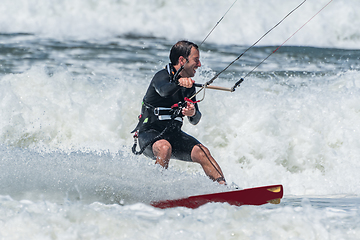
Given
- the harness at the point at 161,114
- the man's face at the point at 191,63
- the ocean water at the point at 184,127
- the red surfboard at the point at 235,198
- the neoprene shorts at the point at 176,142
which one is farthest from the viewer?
the neoprene shorts at the point at 176,142

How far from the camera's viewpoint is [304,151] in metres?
6.68

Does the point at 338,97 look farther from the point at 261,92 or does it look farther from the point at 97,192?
the point at 97,192

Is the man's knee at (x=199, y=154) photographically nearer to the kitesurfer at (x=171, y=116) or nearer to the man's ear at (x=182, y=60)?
the kitesurfer at (x=171, y=116)

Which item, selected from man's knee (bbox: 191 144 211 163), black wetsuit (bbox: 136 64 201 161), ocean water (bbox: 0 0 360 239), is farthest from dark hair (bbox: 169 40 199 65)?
ocean water (bbox: 0 0 360 239)

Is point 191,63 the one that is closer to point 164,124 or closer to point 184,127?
point 164,124

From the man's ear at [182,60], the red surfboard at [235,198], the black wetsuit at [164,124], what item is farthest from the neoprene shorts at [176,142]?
the man's ear at [182,60]

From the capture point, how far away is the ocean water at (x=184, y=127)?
296 cm

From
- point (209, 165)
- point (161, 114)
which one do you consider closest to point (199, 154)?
point (209, 165)

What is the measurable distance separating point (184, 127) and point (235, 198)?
3829 millimetres

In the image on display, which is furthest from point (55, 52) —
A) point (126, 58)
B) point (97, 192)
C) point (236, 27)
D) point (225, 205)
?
point (225, 205)

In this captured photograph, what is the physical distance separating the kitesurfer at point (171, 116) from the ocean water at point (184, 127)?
7.1 inches

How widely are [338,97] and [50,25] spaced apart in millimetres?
9531

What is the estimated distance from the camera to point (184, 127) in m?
7.32

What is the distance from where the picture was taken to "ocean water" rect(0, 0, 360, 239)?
2.96 metres
